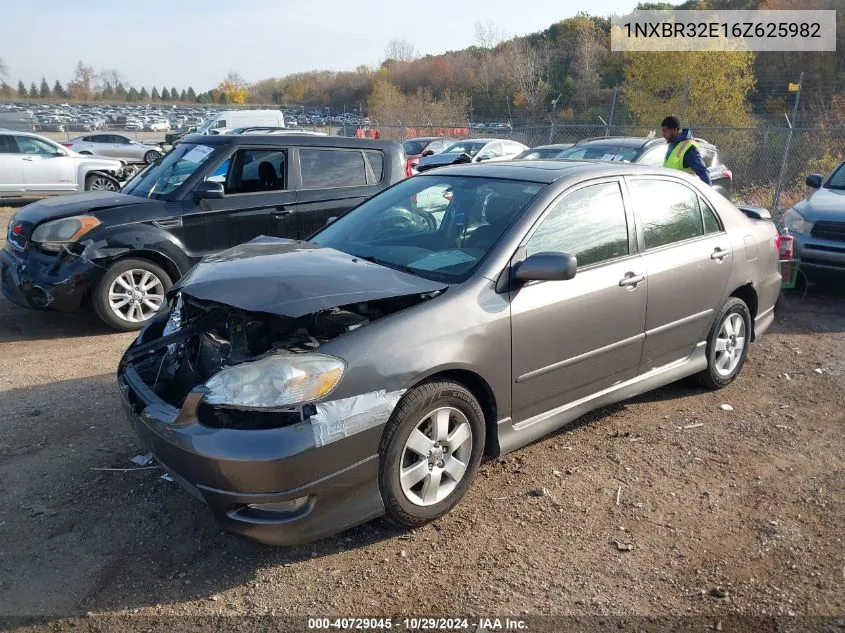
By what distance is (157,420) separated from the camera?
2934 millimetres

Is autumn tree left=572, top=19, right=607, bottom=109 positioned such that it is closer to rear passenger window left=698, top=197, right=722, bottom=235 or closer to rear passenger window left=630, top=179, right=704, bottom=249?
rear passenger window left=698, top=197, right=722, bottom=235

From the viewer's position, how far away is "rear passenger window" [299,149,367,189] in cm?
684

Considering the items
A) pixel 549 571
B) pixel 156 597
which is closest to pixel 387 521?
pixel 549 571

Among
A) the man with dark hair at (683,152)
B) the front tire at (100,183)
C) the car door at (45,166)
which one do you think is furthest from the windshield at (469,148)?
the man with dark hair at (683,152)

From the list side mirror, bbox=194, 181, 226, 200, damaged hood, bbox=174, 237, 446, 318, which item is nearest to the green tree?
side mirror, bbox=194, 181, 226, 200

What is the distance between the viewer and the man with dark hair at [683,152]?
6.95 metres

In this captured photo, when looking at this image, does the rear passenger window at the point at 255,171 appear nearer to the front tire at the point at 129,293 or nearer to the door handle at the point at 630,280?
the front tire at the point at 129,293

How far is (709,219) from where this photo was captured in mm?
4680

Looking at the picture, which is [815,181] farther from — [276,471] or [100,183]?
[100,183]

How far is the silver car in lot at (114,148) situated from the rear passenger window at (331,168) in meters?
19.0

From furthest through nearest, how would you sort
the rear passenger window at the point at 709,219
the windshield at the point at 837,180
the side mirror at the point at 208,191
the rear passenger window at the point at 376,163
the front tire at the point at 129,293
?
the windshield at the point at 837,180
the rear passenger window at the point at 376,163
the side mirror at the point at 208,191
the front tire at the point at 129,293
the rear passenger window at the point at 709,219

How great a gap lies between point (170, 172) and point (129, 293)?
1316mm

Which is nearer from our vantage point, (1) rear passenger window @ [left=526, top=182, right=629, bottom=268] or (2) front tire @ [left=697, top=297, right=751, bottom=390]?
(1) rear passenger window @ [left=526, top=182, right=629, bottom=268]

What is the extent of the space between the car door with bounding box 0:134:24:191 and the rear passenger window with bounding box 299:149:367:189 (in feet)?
34.6
